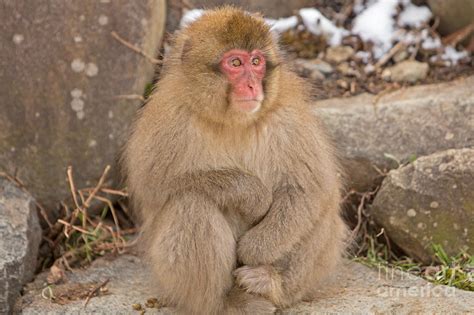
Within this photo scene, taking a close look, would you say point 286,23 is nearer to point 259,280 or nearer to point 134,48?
point 134,48

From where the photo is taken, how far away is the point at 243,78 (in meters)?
4.57

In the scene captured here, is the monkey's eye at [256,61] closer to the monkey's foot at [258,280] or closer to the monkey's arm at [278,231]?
the monkey's arm at [278,231]

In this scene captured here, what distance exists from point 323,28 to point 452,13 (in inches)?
40.4

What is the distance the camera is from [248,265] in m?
4.84

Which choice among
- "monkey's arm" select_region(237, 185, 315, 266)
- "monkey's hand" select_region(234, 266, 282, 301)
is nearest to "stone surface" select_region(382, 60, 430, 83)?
"monkey's arm" select_region(237, 185, 315, 266)

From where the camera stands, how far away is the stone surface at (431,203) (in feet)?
18.3

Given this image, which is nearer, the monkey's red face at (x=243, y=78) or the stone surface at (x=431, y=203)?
the monkey's red face at (x=243, y=78)

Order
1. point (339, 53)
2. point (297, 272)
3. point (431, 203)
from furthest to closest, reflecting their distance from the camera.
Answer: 1. point (339, 53)
2. point (431, 203)
3. point (297, 272)

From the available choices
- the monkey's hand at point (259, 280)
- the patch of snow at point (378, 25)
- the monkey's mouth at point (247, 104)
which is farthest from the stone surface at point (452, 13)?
the monkey's hand at point (259, 280)


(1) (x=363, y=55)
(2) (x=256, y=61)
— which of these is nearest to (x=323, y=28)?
(1) (x=363, y=55)

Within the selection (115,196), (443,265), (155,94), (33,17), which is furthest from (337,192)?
(33,17)

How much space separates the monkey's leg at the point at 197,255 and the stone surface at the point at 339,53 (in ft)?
8.85

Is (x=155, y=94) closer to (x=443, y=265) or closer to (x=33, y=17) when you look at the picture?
(x=33, y=17)

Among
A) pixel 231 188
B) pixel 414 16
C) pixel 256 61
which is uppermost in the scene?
pixel 414 16
